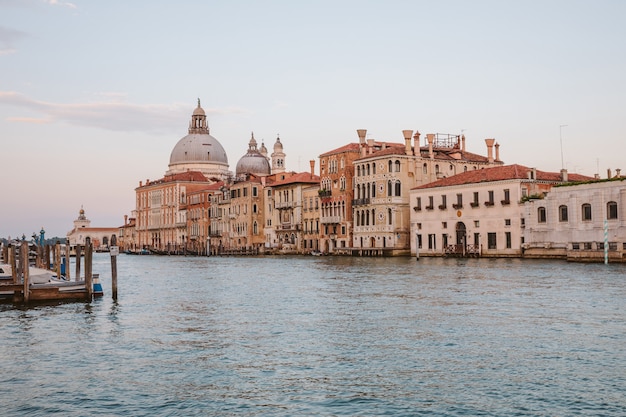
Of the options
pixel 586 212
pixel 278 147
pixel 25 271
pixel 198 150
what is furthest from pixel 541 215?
pixel 198 150

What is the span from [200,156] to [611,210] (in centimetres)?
8752

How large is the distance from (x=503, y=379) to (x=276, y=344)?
5.32 meters

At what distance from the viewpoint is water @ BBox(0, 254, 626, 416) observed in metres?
11.3

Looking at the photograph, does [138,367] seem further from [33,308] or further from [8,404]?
[33,308]

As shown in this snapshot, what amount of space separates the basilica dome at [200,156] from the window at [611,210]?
8313 centimetres

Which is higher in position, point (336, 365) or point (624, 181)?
point (624, 181)

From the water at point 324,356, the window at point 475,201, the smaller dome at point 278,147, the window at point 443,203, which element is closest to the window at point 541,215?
the window at point 475,201

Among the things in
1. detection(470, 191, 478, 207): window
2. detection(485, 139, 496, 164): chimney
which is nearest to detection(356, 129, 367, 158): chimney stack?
detection(485, 139, 496, 164): chimney

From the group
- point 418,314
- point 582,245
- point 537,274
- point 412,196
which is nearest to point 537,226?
point 582,245

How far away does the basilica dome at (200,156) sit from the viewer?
12719 cm

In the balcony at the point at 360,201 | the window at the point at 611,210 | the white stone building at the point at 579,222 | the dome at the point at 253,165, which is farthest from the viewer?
the dome at the point at 253,165

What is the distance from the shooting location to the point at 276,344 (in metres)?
16.2

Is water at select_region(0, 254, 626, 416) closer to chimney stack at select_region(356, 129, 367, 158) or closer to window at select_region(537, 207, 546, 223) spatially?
window at select_region(537, 207, 546, 223)

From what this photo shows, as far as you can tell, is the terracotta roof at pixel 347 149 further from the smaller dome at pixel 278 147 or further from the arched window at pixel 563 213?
the smaller dome at pixel 278 147
